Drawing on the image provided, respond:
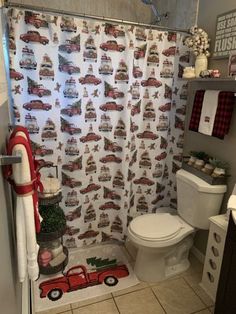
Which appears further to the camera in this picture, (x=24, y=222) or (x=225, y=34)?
(x=225, y=34)

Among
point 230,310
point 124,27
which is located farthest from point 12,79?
point 230,310

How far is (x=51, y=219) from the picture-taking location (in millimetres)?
1760

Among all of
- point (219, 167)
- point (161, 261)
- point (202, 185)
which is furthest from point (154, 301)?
point (219, 167)

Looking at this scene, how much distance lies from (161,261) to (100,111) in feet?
4.06

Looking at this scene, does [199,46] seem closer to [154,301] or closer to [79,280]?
[154,301]

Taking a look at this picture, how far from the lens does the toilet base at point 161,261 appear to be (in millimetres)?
1844

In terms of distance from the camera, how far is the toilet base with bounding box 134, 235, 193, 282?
6.05 ft

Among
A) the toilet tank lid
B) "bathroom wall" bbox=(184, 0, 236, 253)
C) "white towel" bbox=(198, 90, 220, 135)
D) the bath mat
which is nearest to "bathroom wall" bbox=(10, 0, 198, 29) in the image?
"bathroom wall" bbox=(184, 0, 236, 253)

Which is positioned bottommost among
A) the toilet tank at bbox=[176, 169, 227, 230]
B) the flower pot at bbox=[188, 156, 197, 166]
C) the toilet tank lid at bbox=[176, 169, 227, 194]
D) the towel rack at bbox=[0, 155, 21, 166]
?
the toilet tank at bbox=[176, 169, 227, 230]

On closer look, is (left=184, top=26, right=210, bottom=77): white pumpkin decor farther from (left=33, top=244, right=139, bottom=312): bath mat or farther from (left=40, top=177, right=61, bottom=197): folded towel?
(left=33, top=244, right=139, bottom=312): bath mat

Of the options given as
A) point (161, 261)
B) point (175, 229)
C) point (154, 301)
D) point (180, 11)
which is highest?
point (180, 11)

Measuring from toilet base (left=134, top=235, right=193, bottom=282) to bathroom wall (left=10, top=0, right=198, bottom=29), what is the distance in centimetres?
181

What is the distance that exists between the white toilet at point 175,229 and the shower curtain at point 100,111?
1.13 feet

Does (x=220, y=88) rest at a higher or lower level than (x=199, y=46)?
lower
